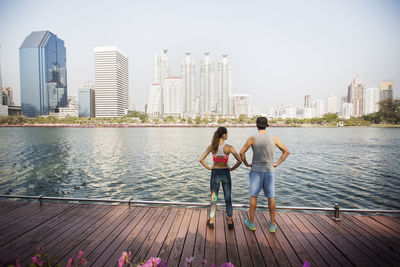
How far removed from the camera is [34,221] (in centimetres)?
535

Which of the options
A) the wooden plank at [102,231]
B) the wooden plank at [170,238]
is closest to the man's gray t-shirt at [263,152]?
the wooden plank at [170,238]

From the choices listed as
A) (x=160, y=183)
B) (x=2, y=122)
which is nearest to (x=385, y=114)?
(x=160, y=183)

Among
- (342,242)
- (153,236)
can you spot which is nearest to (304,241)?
(342,242)

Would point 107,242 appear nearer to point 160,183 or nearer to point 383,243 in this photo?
point 383,243

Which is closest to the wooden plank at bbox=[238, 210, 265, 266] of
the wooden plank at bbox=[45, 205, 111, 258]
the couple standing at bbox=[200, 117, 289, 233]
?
the couple standing at bbox=[200, 117, 289, 233]

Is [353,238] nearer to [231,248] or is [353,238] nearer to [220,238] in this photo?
[231,248]

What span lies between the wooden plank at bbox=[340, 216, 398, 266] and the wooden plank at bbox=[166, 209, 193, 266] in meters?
3.69

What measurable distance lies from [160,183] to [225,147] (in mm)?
10439

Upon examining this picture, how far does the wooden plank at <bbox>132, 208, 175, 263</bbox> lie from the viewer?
3.91 meters

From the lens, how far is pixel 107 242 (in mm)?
4414

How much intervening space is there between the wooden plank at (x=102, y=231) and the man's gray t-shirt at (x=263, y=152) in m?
3.71

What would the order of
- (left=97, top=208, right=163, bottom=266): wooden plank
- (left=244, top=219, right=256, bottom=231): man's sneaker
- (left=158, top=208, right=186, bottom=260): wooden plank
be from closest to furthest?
(left=97, top=208, right=163, bottom=266): wooden plank → (left=158, top=208, right=186, bottom=260): wooden plank → (left=244, top=219, right=256, bottom=231): man's sneaker

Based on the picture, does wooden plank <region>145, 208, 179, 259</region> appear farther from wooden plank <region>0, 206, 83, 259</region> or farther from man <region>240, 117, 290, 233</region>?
wooden plank <region>0, 206, 83, 259</region>

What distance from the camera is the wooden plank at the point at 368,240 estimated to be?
12.5 feet
